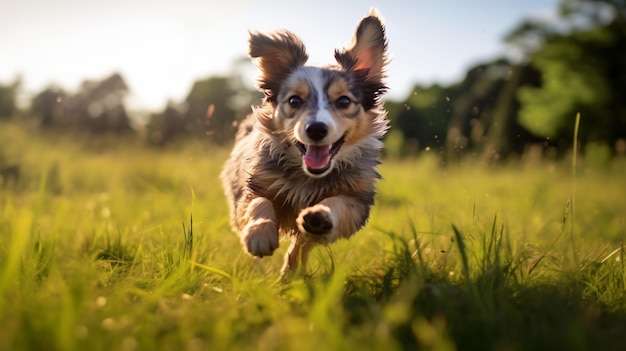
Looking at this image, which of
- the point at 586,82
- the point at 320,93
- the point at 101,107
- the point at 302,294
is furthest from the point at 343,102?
the point at 101,107

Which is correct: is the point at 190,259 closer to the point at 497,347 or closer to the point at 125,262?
the point at 125,262

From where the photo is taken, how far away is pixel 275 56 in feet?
13.2

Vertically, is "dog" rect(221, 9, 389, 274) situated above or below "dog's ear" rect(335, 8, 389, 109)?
below

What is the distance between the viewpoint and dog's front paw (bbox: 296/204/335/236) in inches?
109

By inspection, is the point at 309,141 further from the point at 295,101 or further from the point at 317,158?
the point at 295,101

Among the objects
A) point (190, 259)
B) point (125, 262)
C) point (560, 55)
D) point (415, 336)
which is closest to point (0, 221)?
point (125, 262)

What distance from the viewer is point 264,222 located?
295 centimetres

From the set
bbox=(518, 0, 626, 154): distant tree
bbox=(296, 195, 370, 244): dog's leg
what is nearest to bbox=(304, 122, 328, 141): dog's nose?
bbox=(296, 195, 370, 244): dog's leg

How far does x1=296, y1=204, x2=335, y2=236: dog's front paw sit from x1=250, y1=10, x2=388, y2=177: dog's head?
1.80ft

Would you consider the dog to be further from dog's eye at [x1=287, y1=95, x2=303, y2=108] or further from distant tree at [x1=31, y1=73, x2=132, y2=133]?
distant tree at [x1=31, y1=73, x2=132, y2=133]

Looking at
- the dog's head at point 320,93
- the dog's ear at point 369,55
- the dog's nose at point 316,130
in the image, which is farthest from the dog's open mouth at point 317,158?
the dog's ear at point 369,55

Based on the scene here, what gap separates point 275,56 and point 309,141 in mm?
1087

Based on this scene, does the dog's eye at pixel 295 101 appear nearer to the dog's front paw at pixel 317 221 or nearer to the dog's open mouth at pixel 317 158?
the dog's open mouth at pixel 317 158

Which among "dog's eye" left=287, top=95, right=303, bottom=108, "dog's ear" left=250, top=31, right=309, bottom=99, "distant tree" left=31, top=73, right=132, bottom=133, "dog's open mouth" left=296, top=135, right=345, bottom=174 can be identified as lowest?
"distant tree" left=31, top=73, right=132, bottom=133
